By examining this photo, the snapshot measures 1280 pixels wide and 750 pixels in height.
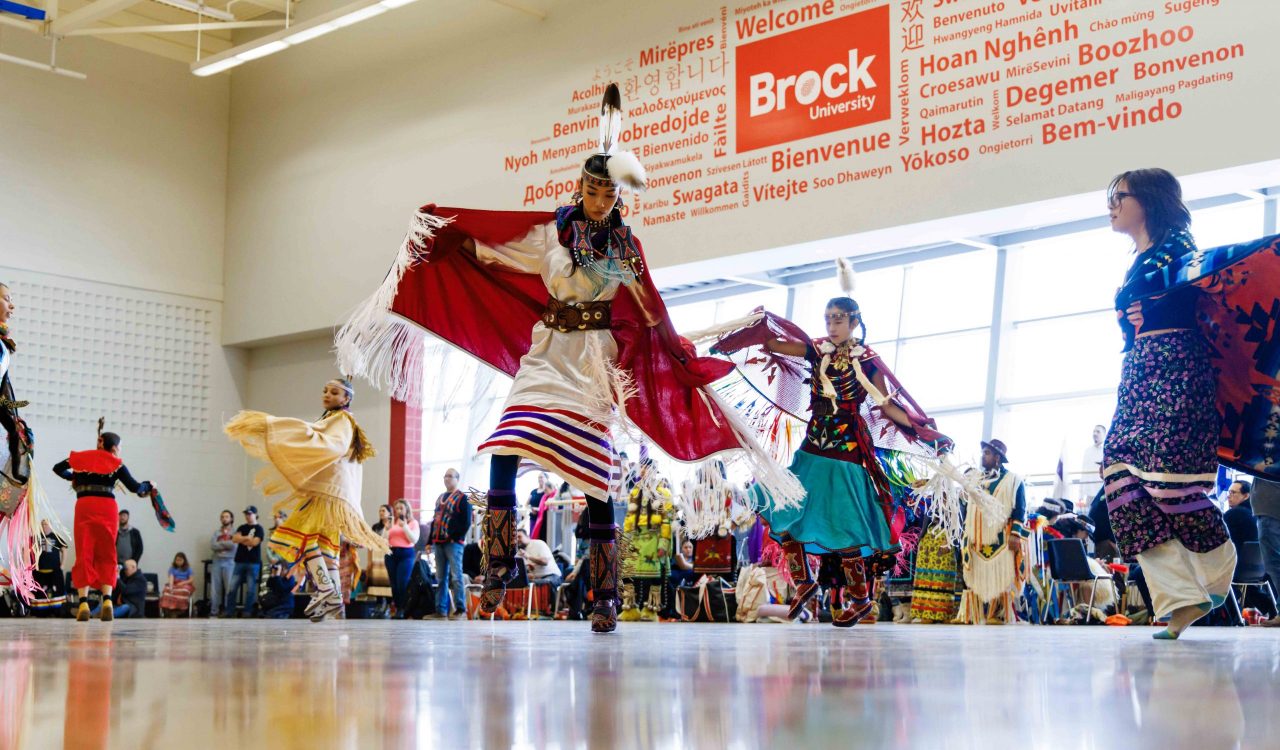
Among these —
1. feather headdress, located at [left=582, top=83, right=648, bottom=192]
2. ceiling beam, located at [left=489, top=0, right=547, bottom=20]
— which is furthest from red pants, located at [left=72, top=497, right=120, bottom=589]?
ceiling beam, located at [left=489, top=0, right=547, bottom=20]

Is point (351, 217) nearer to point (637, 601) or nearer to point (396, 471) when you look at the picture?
point (396, 471)

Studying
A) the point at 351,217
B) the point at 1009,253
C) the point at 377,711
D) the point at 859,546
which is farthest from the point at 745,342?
the point at 351,217

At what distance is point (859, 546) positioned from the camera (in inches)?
241

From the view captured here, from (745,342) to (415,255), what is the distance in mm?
1655

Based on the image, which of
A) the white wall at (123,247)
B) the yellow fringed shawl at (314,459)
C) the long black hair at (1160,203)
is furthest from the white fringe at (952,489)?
the white wall at (123,247)

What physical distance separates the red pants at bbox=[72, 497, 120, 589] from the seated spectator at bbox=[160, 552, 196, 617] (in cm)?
699

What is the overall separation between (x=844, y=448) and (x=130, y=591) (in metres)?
9.80

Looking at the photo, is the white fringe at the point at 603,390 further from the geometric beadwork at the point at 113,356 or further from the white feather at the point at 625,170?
the geometric beadwork at the point at 113,356

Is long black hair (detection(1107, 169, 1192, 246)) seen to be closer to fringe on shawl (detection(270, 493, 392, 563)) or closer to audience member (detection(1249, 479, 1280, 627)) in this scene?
audience member (detection(1249, 479, 1280, 627))

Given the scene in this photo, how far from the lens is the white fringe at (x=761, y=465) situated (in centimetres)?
530

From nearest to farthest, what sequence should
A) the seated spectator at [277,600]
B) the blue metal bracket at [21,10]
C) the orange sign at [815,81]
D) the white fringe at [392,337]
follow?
the white fringe at [392,337] < the orange sign at [815,81] < the seated spectator at [277,600] < the blue metal bracket at [21,10]

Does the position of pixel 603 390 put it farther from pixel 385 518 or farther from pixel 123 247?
pixel 123 247

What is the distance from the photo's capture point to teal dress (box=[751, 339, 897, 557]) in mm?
6133

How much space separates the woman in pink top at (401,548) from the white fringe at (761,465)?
24.2 feet
